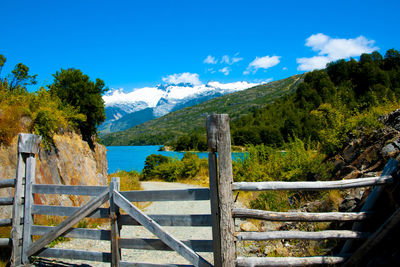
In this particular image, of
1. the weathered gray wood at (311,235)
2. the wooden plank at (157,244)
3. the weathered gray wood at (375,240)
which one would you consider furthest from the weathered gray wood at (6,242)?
the weathered gray wood at (375,240)

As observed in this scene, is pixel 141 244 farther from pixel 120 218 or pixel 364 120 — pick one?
pixel 364 120

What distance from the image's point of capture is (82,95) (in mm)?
10195

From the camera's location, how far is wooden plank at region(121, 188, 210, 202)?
11.7ft

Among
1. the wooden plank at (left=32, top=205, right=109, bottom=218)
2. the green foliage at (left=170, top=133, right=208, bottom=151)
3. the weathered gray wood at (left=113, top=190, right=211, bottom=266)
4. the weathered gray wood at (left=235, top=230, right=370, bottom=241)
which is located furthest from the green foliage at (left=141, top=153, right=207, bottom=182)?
the green foliage at (left=170, top=133, right=208, bottom=151)

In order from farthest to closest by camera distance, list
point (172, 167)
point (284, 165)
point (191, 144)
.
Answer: point (191, 144) → point (172, 167) → point (284, 165)

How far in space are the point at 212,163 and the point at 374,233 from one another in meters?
2.39

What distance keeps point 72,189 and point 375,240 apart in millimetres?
4696

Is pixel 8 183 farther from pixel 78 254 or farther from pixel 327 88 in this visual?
pixel 327 88

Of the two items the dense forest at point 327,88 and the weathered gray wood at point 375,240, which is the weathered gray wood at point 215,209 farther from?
the dense forest at point 327,88

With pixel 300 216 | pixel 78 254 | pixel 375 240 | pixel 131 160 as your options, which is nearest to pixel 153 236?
pixel 78 254

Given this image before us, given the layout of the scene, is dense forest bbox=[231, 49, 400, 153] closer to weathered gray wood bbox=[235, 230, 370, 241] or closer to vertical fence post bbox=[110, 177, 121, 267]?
weathered gray wood bbox=[235, 230, 370, 241]

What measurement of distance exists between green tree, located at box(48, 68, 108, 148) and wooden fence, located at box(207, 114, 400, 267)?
25.5 ft

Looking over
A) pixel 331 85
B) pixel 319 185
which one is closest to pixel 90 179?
pixel 319 185

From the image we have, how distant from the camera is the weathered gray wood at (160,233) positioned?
3.50 metres
